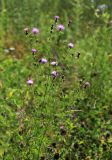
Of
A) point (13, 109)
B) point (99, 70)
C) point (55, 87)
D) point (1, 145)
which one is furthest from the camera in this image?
point (99, 70)

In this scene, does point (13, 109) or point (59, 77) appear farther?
point (13, 109)

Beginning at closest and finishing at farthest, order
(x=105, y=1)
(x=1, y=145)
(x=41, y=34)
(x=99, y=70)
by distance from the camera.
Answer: (x=1, y=145)
(x=99, y=70)
(x=41, y=34)
(x=105, y=1)

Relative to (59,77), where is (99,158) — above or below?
below

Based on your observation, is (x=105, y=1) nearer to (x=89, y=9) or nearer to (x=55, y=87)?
(x=89, y=9)

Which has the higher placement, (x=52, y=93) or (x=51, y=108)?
(x=52, y=93)

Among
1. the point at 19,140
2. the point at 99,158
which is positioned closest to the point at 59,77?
the point at 19,140

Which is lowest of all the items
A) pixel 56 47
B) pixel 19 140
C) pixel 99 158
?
pixel 99 158
